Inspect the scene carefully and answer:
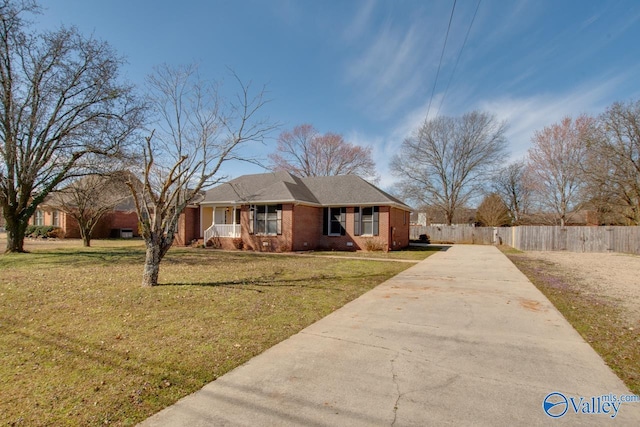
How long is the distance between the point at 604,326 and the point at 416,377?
399 cm

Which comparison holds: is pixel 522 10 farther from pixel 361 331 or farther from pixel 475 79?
pixel 361 331

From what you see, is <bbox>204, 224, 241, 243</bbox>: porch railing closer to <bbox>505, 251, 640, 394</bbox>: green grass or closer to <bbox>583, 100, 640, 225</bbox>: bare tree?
<bbox>505, 251, 640, 394</bbox>: green grass

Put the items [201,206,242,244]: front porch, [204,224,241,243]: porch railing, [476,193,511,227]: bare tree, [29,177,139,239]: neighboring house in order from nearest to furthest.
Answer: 1. [204,224,241,243]: porch railing
2. [201,206,242,244]: front porch
3. [29,177,139,239]: neighboring house
4. [476,193,511,227]: bare tree

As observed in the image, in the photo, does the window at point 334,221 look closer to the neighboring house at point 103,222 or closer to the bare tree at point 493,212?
the neighboring house at point 103,222

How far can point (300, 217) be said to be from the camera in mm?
19312

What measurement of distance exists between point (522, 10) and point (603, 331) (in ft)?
29.6

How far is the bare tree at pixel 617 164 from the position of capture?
22547 mm

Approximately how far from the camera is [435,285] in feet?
28.6

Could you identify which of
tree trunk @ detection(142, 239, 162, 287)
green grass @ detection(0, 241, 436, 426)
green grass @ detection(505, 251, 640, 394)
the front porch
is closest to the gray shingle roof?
the front porch

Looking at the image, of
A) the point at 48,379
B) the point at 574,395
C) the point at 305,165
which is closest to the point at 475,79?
the point at 574,395

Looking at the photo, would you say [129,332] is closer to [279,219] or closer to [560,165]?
[279,219]

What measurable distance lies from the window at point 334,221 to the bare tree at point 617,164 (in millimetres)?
19779

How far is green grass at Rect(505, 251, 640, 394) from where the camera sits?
3768 mm

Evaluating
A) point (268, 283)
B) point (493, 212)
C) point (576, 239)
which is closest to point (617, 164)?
point (576, 239)
